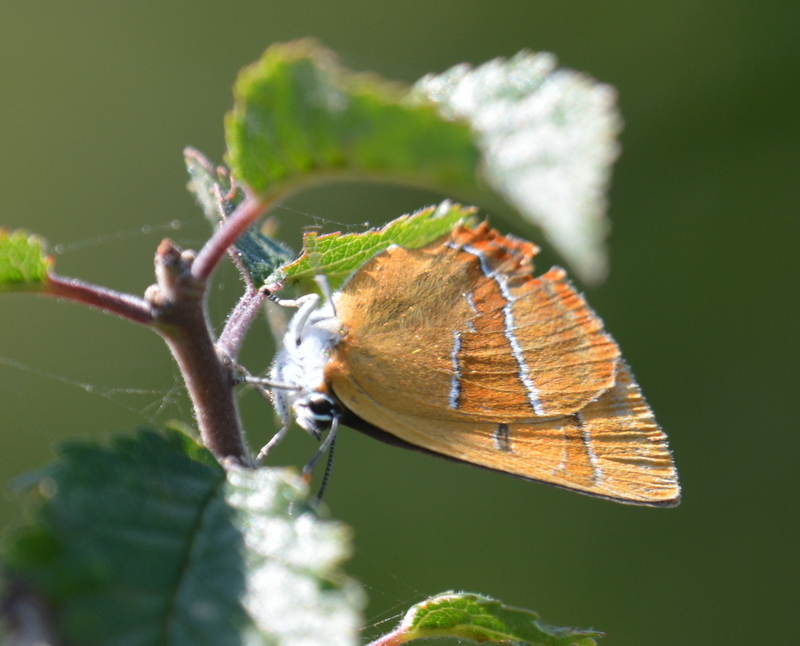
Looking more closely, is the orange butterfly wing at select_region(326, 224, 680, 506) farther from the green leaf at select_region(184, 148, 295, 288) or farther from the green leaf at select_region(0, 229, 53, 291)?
the green leaf at select_region(0, 229, 53, 291)

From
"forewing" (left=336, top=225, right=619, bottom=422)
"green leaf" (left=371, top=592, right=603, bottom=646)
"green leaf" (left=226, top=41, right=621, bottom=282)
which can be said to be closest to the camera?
"green leaf" (left=226, top=41, right=621, bottom=282)

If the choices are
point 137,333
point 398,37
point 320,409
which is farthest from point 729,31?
point 320,409

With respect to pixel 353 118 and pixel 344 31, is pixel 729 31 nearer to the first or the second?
pixel 344 31

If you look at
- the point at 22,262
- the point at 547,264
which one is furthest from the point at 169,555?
the point at 547,264

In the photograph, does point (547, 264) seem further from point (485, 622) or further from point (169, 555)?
point (169, 555)

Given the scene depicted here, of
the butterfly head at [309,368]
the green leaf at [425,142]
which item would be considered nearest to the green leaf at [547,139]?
the green leaf at [425,142]

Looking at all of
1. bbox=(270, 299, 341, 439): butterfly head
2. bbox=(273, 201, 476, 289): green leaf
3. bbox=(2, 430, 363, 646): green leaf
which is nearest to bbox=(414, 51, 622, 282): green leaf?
bbox=(273, 201, 476, 289): green leaf
